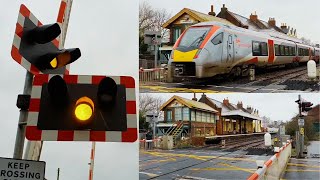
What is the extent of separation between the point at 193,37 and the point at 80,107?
14.3 meters

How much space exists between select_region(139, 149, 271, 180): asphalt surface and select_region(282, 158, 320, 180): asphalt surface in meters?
0.98

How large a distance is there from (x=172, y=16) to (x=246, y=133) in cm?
539

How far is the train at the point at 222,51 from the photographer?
16.3 metres

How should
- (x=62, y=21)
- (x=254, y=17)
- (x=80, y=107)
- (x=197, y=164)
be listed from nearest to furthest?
1. (x=80, y=107)
2. (x=62, y=21)
3. (x=197, y=164)
4. (x=254, y=17)

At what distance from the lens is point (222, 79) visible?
17.1m

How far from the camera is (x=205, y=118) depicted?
59.2ft

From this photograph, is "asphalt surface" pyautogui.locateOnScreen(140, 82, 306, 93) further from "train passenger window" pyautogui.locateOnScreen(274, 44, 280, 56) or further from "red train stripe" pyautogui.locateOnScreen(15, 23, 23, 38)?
"red train stripe" pyautogui.locateOnScreen(15, 23, 23, 38)

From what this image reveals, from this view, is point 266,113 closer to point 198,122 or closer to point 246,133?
point 246,133

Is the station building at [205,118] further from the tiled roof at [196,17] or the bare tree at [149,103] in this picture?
the tiled roof at [196,17]

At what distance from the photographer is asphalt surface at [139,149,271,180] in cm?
1634

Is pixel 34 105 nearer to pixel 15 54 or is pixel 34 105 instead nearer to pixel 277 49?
pixel 15 54

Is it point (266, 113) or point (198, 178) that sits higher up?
point (266, 113)

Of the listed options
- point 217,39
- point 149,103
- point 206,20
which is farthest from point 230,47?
point 149,103

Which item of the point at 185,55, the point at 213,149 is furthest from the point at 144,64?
the point at 213,149
